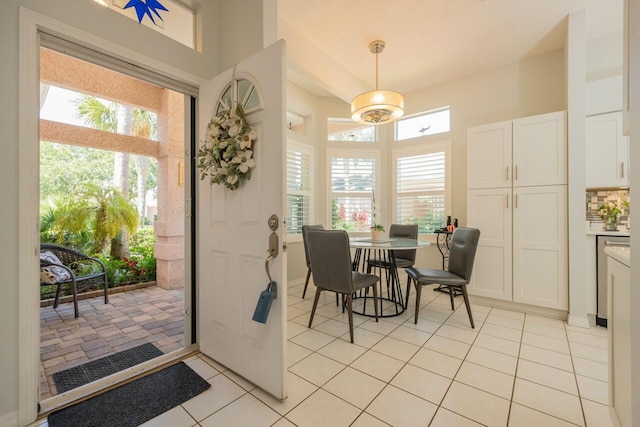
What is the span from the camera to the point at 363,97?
293 centimetres

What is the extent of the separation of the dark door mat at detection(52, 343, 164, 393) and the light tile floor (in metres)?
0.48

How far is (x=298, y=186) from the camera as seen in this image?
14.0 feet

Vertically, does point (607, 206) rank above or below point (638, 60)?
below

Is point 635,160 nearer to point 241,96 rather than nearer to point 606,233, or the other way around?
point 241,96

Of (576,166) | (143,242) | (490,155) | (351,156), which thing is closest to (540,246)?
(576,166)

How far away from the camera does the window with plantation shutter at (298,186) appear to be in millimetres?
4145

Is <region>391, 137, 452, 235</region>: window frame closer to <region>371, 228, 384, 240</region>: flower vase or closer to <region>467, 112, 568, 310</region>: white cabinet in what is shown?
<region>467, 112, 568, 310</region>: white cabinet

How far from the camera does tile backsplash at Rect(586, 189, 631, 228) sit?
2.91 meters

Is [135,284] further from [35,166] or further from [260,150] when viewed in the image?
[260,150]

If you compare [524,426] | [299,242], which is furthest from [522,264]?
[299,242]

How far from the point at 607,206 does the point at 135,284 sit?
6206 millimetres

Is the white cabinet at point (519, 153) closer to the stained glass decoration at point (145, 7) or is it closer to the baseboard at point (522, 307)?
A: the baseboard at point (522, 307)

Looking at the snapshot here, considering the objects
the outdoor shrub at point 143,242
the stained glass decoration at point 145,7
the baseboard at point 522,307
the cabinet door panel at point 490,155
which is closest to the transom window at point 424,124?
the cabinet door panel at point 490,155

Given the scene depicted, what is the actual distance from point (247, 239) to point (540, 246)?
10.2 ft
